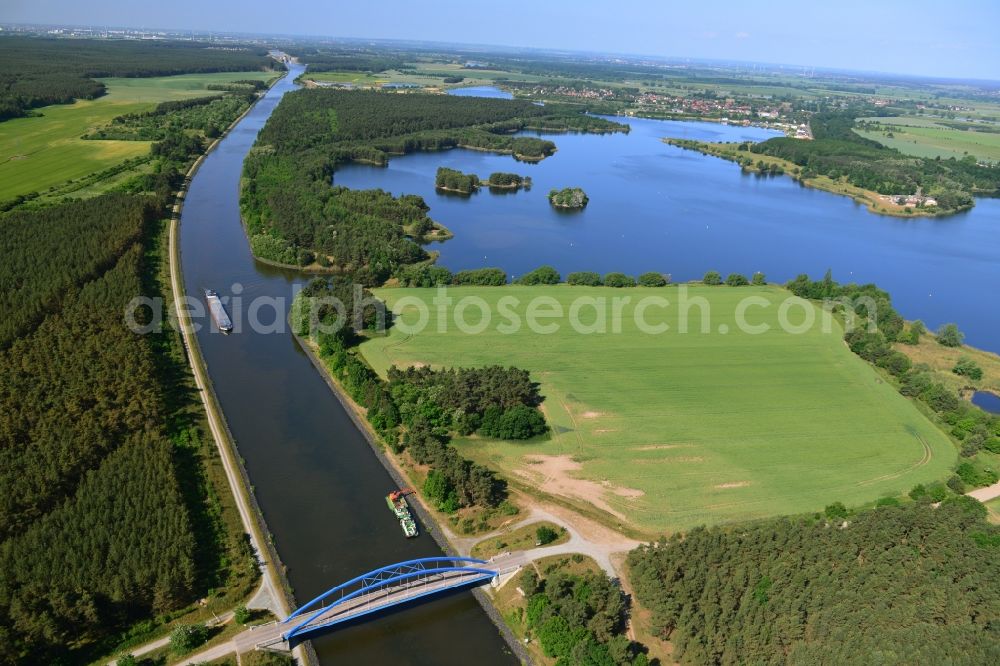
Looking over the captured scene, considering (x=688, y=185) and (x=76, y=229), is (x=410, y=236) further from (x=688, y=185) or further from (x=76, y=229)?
(x=688, y=185)

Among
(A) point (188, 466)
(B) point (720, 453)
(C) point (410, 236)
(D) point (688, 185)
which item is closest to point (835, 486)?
(B) point (720, 453)

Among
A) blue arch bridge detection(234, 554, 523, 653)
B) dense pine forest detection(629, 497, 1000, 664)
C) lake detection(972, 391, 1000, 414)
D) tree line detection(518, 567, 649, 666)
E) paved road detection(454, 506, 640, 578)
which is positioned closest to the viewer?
dense pine forest detection(629, 497, 1000, 664)

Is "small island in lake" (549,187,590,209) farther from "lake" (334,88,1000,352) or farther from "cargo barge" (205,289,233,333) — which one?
"cargo barge" (205,289,233,333)

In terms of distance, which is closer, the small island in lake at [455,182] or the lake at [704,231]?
the lake at [704,231]

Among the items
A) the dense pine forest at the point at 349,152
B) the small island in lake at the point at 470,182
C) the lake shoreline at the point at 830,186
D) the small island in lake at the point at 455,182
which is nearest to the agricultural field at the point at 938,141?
the lake shoreline at the point at 830,186

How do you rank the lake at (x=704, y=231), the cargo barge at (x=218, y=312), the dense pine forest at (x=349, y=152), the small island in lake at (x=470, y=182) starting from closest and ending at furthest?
the cargo barge at (x=218, y=312)
the dense pine forest at (x=349, y=152)
the lake at (x=704, y=231)
the small island in lake at (x=470, y=182)

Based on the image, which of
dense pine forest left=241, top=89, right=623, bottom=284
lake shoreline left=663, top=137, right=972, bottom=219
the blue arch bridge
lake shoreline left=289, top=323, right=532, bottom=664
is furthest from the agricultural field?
the blue arch bridge

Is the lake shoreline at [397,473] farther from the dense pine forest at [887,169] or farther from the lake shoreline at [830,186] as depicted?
the dense pine forest at [887,169]
